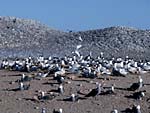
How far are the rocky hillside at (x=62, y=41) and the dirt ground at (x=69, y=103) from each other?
16842 mm

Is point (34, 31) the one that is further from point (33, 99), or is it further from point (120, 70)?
point (33, 99)

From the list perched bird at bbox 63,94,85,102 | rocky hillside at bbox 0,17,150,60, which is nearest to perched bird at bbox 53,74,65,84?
perched bird at bbox 63,94,85,102

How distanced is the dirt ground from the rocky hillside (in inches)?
663

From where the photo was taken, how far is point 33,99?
1661 centimetres

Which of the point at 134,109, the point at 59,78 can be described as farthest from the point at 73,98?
the point at 59,78

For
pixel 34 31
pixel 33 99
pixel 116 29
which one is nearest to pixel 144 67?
pixel 33 99

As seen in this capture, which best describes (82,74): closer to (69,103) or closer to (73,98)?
(73,98)

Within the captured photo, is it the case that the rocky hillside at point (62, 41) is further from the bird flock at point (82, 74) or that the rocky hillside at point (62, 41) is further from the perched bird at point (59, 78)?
the perched bird at point (59, 78)

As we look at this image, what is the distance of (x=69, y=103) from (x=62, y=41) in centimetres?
2791

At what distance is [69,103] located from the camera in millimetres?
16078

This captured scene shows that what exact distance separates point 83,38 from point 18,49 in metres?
5.38

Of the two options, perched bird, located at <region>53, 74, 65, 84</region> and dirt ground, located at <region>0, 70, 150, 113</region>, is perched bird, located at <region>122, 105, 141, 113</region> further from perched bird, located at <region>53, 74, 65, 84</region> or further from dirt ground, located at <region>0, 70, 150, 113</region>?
perched bird, located at <region>53, 74, 65, 84</region>

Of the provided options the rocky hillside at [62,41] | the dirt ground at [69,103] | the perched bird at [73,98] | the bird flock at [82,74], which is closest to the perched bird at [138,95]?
the bird flock at [82,74]

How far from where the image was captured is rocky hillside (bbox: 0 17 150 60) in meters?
38.8
